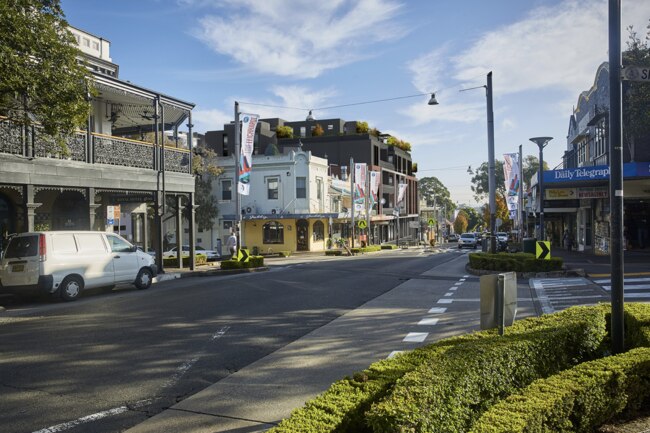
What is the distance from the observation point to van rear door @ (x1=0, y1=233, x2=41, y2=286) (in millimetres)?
13266

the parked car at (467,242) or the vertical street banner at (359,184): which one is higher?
the vertical street banner at (359,184)

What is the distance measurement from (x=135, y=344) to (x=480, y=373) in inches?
233

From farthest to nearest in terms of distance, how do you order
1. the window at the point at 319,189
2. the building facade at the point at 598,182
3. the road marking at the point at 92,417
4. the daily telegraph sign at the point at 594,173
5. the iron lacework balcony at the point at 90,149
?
1. the window at the point at 319,189
2. the building facade at the point at 598,182
3. the daily telegraph sign at the point at 594,173
4. the iron lacework balcony at the point at 90,149
5. the road marking at the point at 92,417

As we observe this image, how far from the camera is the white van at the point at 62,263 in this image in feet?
43.7

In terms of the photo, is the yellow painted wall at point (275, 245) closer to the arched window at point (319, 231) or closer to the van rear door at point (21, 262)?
the arched window at point (319, 231)

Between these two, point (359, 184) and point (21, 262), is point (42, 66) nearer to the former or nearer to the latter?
point (21, 262)

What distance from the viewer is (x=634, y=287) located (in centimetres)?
1482

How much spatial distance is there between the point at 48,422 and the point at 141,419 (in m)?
0.87

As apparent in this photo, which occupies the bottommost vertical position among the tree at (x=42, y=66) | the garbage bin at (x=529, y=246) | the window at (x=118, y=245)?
the garbage bin at (x=529, y=246)

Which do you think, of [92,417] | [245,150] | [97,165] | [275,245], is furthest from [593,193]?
[92,417]

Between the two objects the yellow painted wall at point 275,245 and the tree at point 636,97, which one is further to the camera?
the yellow painted wall at point 275,245

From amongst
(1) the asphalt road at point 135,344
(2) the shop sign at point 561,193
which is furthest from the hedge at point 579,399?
(2) the shop sign at point 561,193

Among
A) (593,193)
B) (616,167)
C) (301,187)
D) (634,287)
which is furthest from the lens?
(301,187)

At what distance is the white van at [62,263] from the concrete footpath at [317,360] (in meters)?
7.37
